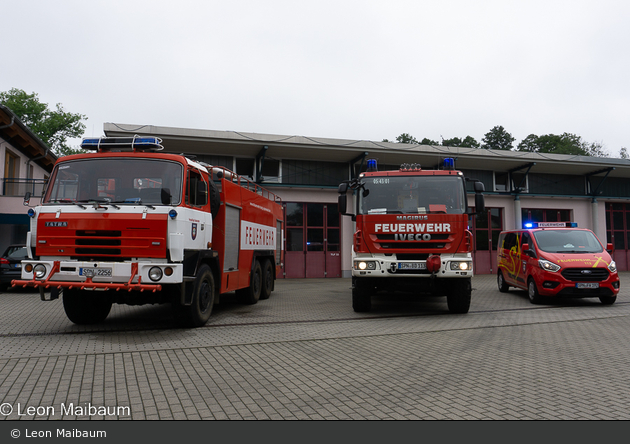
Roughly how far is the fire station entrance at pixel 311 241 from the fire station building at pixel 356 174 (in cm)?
4

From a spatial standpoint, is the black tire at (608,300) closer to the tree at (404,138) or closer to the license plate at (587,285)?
the license plate at (587,285)

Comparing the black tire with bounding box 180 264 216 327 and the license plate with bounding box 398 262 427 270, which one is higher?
the license plate with bounding box 398 262 427 270

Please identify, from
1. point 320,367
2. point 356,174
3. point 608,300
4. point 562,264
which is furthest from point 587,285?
point 356,174

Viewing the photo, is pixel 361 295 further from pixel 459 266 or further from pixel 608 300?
pixel 608 300

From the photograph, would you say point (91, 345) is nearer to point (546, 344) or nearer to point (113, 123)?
point (546, 344)

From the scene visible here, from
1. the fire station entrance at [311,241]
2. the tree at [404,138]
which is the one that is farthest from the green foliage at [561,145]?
the fire station entrance at [311,241]

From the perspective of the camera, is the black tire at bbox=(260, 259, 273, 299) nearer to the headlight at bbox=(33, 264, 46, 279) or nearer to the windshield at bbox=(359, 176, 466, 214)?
the windshield at bbox=(359, 176, 466, 214)

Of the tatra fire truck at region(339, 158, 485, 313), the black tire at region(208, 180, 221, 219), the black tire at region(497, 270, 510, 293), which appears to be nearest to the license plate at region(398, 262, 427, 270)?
the tatra fire truck at region(339, 158, 485, 313)

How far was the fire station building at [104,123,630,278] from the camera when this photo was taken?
20078mm

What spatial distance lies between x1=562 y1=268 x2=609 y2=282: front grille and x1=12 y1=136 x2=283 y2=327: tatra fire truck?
322 inches

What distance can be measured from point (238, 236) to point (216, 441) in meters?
6.59

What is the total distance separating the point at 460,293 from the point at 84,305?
7.14 m

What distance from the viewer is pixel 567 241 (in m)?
12.1

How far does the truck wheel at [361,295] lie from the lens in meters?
9.76
